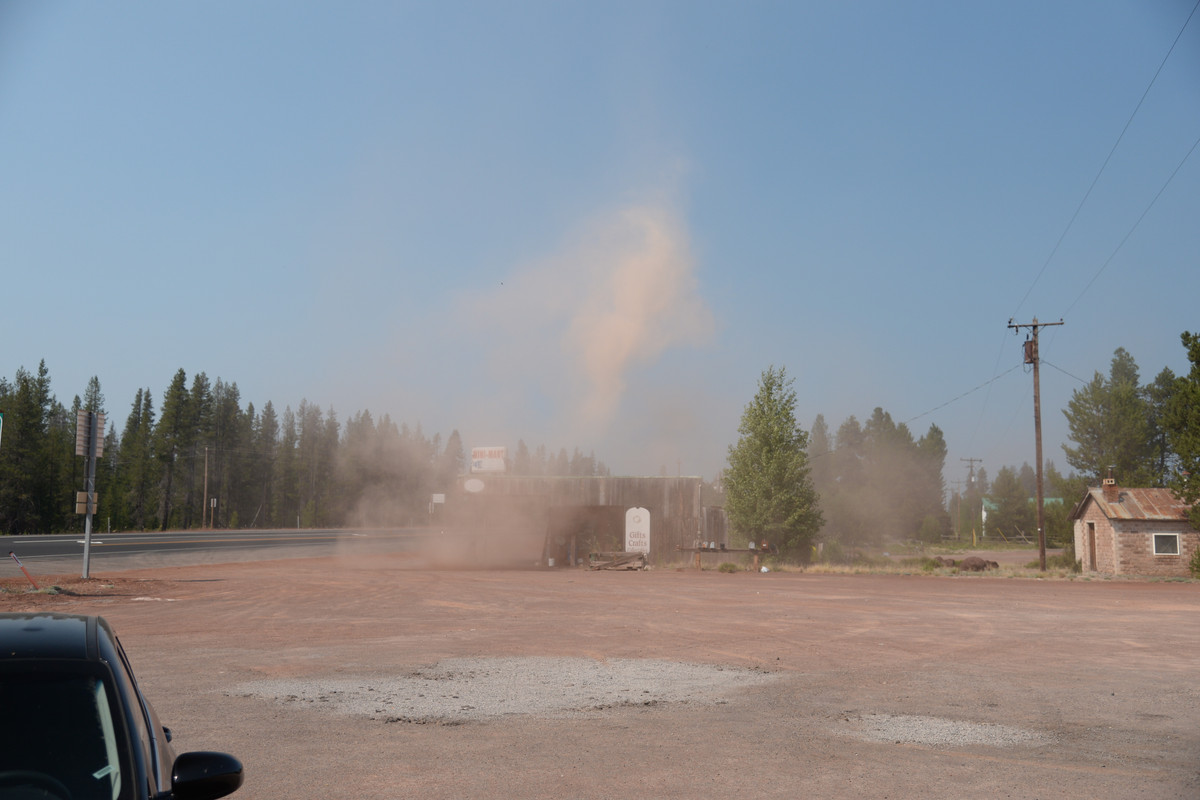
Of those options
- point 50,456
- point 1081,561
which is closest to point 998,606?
point 1081,561

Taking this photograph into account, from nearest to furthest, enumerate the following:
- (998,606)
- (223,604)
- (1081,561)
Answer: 1. (223,604)
2. (998,606)
3. (1081,561)

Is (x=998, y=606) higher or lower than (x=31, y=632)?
lower

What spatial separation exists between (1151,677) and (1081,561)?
1415 inches

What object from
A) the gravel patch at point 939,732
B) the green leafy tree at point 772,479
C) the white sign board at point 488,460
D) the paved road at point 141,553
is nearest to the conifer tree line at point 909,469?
the green leafy tree at point 772,479

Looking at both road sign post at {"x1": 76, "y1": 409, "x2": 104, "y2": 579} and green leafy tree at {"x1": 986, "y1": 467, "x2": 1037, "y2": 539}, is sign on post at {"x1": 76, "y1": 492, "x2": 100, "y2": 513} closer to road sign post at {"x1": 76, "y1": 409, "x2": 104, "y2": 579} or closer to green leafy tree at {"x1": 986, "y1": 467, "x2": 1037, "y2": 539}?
road sign post at {"x1": 76, "y1": 409, "x2": 104, "y2": 579}

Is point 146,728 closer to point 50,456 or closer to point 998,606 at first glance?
point 998,606

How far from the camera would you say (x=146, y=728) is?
3537 millimetres

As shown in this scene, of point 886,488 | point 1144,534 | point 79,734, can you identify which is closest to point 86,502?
point 79,734

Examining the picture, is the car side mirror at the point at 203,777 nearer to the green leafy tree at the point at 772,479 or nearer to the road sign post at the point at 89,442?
the road sign post at the point at 89,442

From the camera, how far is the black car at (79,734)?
301 cm

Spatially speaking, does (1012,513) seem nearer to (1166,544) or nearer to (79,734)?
(1166,544)

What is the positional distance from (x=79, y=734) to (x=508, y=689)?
23.8ft

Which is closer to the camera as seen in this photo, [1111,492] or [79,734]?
[79,734]

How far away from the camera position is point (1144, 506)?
38500 mm
